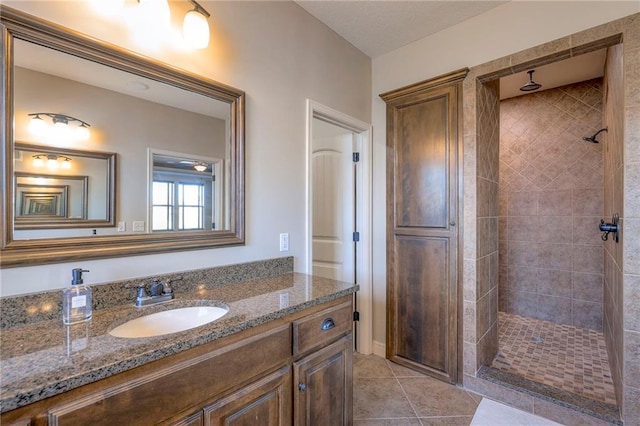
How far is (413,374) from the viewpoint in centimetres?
246

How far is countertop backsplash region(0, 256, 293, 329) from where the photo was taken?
1.04 m

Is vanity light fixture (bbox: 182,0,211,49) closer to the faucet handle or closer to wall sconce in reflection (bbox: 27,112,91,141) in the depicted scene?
wall sconce in reflection (bbox: 27,112,91,141)

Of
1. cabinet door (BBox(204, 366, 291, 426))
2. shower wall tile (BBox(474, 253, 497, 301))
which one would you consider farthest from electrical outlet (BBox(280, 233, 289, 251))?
shower wall tile (BBox(474, 253, 497, 301))

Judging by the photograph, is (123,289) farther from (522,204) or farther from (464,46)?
(522,204)

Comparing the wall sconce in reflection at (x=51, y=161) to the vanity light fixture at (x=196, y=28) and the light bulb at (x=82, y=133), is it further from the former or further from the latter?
the vanity light fixture at (x=196, y=28)

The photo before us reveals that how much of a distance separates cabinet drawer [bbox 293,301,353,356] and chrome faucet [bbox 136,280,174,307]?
0.58 meters

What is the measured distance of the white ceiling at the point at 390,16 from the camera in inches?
82.8

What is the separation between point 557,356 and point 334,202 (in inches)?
92.0

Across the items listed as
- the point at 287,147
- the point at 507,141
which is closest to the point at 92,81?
the point at 287,147

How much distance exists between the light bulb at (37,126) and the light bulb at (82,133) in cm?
10

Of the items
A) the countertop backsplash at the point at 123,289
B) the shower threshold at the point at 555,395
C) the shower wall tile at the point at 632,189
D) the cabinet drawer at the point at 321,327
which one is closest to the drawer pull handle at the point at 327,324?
the cabinet drawer at the point at 321,327

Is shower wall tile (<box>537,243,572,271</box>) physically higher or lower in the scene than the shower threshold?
higher

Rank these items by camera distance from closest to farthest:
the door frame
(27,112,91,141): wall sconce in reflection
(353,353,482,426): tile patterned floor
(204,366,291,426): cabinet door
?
(204,366,291,426): cabinet door < (27,112,91,141): wall sconce in reflection < (353,353,482,426): tile patterned floor < the door frame

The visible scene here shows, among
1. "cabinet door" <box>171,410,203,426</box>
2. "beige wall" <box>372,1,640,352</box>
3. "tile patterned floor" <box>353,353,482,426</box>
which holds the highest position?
"beige wall" <box>372,1,640,352</box>
